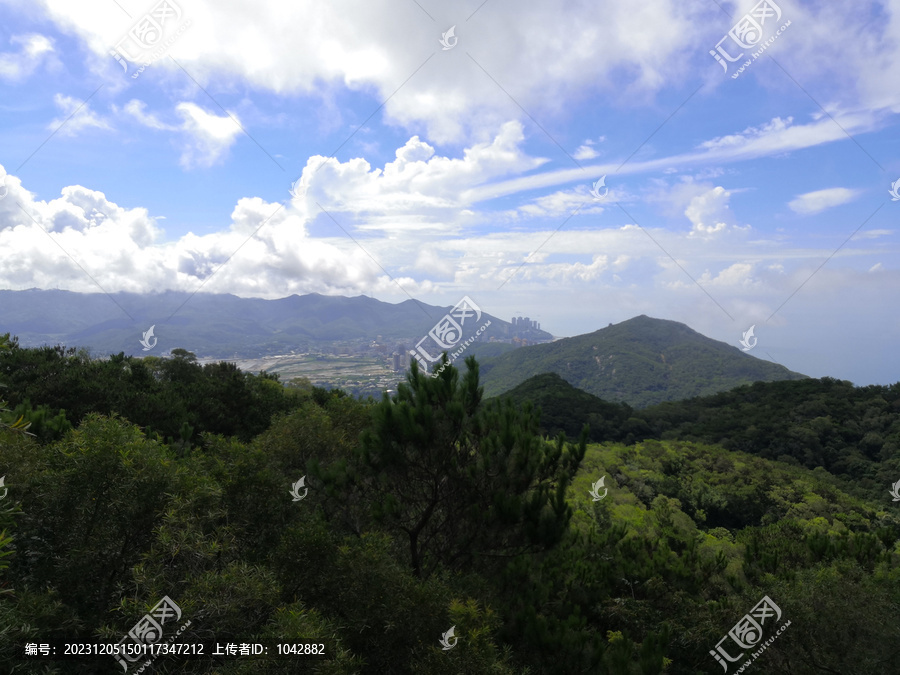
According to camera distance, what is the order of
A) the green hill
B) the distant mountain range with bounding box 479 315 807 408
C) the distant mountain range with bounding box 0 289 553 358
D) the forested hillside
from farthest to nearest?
the distant mountain range with bounding box 0 289 553 358, the distant mountain range with bounding box 479 315 807 408, the green hill, the forested hillside

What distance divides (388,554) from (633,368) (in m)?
119

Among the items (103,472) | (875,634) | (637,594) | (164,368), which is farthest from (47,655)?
(164,368)

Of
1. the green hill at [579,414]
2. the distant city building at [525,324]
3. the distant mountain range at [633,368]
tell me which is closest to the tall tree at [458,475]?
the green hill at [579,414]

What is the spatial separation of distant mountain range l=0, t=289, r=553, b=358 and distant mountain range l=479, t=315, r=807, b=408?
1856cm

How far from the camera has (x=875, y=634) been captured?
5.59m

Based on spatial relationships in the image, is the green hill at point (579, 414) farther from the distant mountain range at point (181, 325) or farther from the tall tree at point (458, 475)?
the distant mountain range at point (181, 325)

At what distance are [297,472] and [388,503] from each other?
2.75m

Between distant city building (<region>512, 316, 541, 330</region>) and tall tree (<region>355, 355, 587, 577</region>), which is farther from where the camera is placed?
distant city building (<region>512, 316, 541, 330</region>)

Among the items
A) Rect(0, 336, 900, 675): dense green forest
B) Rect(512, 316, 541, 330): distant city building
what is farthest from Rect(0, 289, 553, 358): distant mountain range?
Rect(0, 336, 900, 675): dense green forest

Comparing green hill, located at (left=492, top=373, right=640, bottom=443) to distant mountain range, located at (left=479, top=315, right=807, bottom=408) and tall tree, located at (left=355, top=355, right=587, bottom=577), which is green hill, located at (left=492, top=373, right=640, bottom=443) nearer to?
distant mountain range, located at (left=479, top=315, right=807, bottom=408)

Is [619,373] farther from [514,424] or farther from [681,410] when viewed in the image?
[514,424]

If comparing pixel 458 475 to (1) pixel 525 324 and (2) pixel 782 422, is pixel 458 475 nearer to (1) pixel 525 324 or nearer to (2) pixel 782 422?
(2) pixel 782 422

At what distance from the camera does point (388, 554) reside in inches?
214

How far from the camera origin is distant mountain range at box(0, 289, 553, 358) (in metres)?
108
